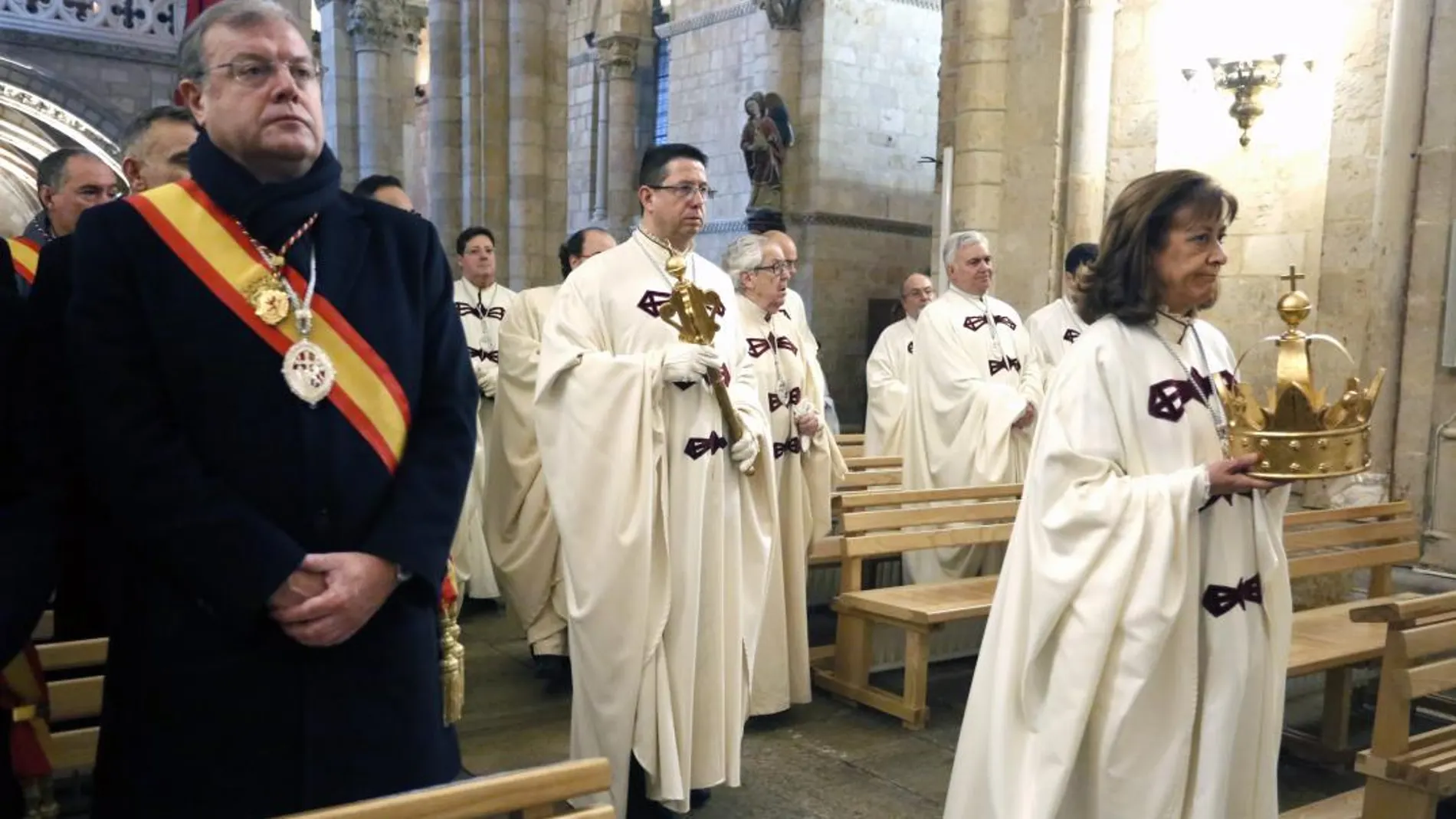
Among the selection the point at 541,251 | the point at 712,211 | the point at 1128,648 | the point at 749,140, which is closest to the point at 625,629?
the point at 1128,648

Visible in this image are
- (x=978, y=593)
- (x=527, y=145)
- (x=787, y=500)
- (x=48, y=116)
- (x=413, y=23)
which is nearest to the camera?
(x=978, y=593)

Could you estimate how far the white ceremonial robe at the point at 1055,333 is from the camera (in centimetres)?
610

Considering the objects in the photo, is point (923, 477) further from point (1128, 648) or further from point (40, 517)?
point (40, 517)

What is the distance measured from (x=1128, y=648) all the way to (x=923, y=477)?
3.74 m

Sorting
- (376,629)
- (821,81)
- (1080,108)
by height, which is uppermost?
(821,81)

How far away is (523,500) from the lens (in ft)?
16.7

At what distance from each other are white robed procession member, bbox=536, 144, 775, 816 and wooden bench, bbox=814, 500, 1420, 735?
1024 mm

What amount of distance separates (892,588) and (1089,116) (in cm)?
389

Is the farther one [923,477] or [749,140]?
[749,140]

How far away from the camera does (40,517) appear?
160cm

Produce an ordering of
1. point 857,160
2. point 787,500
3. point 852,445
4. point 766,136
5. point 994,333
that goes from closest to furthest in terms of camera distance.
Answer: point 787,500, point 994,333, point 852,445, point 766,136, point 857,160

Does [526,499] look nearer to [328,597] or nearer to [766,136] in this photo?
[328,597]

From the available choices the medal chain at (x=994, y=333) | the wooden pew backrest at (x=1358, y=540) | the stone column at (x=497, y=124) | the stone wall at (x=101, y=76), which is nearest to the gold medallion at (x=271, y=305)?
the wooden pew backrest at (x=1358, y=540)

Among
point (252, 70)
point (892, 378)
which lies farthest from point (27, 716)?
point (892, 378)
